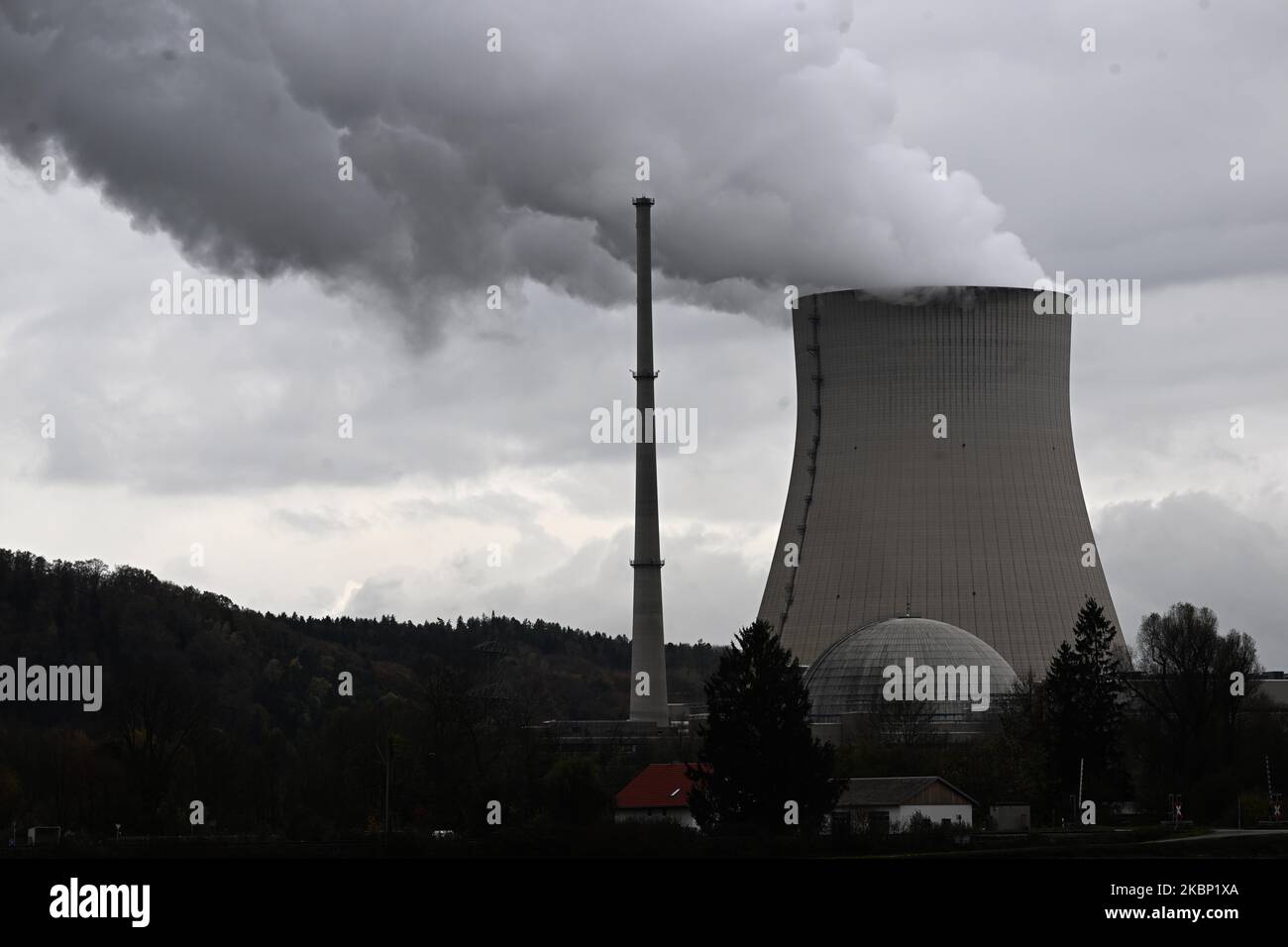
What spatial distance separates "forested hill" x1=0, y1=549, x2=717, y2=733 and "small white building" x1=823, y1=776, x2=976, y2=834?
70.2ft

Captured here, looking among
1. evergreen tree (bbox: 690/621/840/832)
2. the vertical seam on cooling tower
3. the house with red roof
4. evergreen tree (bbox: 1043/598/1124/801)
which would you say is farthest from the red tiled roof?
the vertical seam on cooling tower

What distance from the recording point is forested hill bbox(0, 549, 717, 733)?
83.2 metres

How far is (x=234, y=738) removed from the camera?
6244 centimetres

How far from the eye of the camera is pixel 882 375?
54531 mm

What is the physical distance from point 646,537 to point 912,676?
7.63m

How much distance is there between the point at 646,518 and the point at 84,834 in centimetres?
1994

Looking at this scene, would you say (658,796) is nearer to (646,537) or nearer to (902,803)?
(902,803)

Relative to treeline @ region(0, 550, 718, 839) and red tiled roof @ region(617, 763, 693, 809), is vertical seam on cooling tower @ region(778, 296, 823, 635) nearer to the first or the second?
treeline @ region(0, 550, 718, 839)

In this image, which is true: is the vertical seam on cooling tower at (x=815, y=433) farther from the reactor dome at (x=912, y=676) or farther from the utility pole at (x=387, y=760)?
the utility pole at (x=387, y=760)

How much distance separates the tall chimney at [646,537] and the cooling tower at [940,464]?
4240 mm

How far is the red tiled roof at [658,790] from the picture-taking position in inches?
1785

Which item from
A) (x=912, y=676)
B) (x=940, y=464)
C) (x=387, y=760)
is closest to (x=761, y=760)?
(x=387, y=760)
